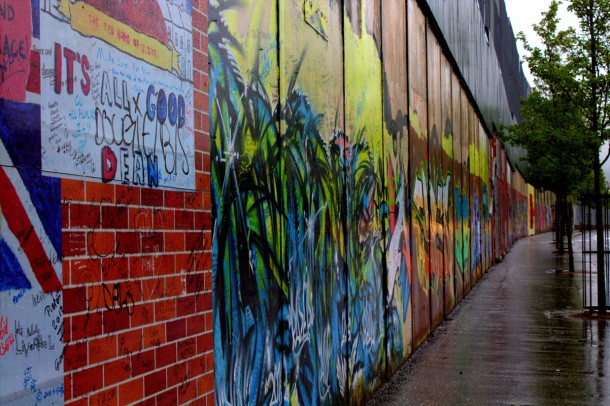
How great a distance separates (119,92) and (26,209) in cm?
72

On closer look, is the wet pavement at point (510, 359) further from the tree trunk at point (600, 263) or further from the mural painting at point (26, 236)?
the mural painting at point (26, 236)

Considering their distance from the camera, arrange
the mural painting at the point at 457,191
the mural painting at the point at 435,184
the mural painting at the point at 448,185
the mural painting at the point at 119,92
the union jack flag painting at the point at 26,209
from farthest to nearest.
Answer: the mural painting at the point at 457,191, the mural painting at the point at 448,185, the mural painting at the point at 435,184, the mural painting at the point at 119,92, the union jack flag painting at the point at 26,209

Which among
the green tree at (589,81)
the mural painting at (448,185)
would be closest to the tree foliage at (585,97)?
the green tree at (589,81)

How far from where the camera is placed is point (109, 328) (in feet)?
9.36

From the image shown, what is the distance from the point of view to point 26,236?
241 centimetres

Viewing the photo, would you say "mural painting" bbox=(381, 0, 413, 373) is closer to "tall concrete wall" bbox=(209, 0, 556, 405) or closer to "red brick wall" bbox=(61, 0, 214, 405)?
"tall concrete wall" bbox=(209, 0, 556, 405)

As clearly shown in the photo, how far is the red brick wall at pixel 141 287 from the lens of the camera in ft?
8.78

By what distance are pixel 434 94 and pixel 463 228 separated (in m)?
5.10

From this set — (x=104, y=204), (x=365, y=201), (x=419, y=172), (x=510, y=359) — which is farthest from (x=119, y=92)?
(x=419, y=172)

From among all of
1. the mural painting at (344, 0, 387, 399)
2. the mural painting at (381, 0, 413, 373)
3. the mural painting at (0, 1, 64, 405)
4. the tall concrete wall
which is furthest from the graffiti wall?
the mural painting at (381, 0, 413, 373)

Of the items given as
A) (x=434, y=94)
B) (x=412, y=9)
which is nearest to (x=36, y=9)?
(x=412, y=9)

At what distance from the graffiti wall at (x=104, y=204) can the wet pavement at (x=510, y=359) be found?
427 cm

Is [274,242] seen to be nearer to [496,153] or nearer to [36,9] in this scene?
[36,9]

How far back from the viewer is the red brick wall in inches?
105
